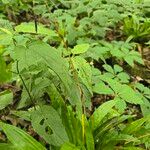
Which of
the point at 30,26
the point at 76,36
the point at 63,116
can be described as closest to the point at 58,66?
the point at 30,26

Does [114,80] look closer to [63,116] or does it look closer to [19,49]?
[63,116]

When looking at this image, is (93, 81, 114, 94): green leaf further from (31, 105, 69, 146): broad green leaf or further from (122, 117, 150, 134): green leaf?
(31, 105, 69, 146): broad green leaf

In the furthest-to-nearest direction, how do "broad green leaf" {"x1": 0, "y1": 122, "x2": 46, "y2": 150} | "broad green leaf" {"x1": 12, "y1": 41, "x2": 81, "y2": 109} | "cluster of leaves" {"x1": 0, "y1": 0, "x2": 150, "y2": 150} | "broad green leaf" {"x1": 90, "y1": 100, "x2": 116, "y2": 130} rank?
1. "broad green leaf" {"x1": 90, "y1": 100, "x2": 116, "y2": 130}
2. "broad green leaf" {"x1": 0, "y1": 122, "x2": 46, "y2": 150}
3. "cluster of leaves" {"x1": 0, "y1": 0, "x2": 150, "y2": 150}
4. "broad green leaf" {"x1": 12, "y1": 41, "x2": 81, "y2": 109}

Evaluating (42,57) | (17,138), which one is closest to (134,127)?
(17,138)

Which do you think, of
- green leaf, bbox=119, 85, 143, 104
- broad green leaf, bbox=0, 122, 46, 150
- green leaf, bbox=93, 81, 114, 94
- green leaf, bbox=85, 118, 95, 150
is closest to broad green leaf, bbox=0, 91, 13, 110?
broad green leaf, bbox=0, 122, 46, 150

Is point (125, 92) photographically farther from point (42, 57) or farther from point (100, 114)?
point (42, 57)

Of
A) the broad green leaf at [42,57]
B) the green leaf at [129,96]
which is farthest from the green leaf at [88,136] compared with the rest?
the broad green leaf at [42,57]
